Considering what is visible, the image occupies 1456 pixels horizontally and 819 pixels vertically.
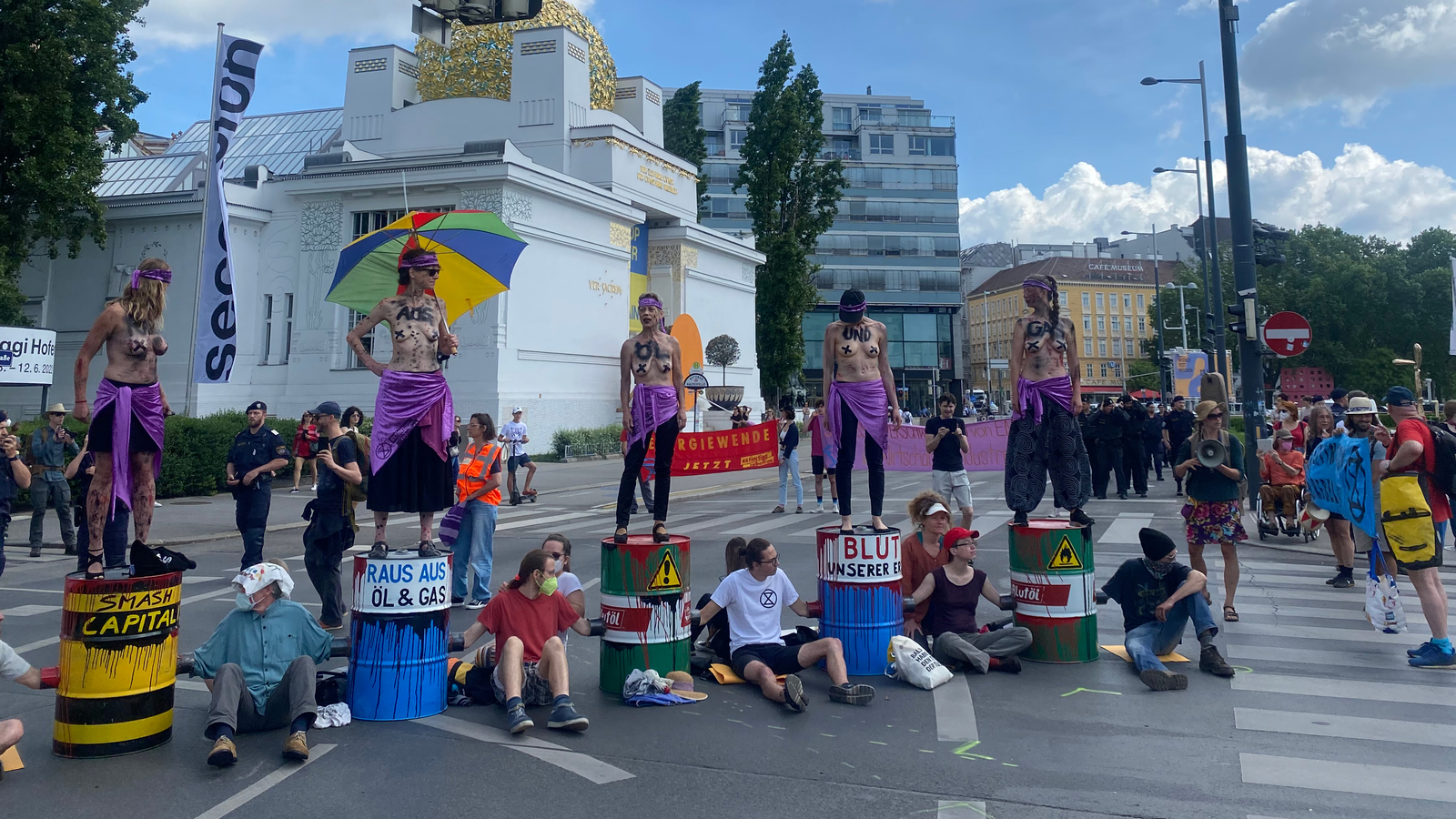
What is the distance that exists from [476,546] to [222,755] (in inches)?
183

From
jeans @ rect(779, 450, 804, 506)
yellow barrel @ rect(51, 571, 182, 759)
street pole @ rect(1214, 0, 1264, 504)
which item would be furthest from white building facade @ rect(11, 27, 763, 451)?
yellow barrel @ rect(51, 571, 182, 759)

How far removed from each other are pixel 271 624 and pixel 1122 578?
20.0ft

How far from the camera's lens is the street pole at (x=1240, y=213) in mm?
14836

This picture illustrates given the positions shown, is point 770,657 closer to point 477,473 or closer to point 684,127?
point 477,473

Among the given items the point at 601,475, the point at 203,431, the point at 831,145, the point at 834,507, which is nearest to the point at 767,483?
the point at 601,475

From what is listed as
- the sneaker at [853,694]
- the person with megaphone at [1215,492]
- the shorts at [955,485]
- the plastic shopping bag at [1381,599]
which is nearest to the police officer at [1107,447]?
the shorts at [955,485]

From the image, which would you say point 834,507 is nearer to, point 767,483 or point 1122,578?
point 767,483

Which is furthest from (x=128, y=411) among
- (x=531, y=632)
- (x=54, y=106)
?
(x=54, y=106)

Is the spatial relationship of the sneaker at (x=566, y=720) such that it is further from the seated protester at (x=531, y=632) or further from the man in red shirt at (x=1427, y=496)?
the man in red shirt at (x=1427, y=496)

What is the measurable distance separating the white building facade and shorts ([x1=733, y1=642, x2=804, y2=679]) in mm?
21566

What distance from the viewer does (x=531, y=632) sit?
20.2 ft

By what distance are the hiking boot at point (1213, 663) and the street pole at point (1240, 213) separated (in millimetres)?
9312

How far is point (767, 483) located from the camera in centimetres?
2486

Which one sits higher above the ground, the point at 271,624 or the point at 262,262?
the point at 262,262
